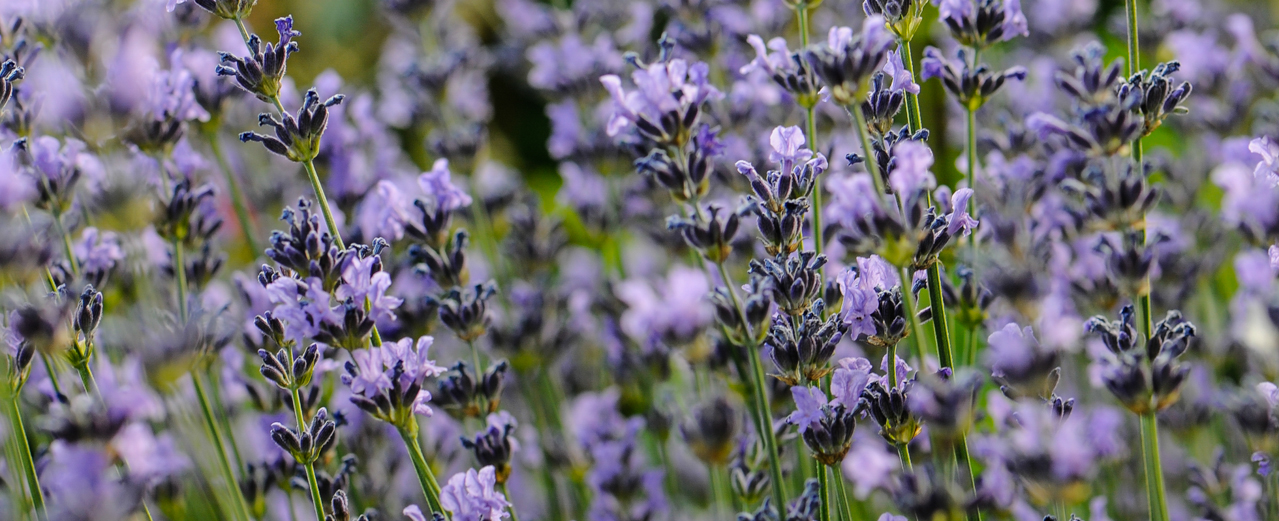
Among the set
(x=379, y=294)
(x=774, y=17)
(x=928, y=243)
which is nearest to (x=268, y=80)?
(x=379, y=294)

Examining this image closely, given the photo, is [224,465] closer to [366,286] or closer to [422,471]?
[422,471]

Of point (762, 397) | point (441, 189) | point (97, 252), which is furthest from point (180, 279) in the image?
point (762, 397)

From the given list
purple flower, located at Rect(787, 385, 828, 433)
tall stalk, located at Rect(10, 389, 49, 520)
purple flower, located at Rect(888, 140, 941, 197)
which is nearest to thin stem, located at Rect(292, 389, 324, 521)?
tall stalk, located at Rect(10, 389, 49, 520)

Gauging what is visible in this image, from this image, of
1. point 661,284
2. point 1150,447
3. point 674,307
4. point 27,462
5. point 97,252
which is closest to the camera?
point 1150,447

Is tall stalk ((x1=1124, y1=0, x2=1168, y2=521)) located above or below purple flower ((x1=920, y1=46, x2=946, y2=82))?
below

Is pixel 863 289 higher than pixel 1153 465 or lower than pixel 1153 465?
higher

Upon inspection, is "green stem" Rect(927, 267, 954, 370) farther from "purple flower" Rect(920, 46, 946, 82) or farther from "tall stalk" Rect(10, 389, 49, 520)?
"tall stalk" Rect(10, 389, 49, 520)

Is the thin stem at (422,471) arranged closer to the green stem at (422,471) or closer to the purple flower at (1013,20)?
the green stem at (422,471)
